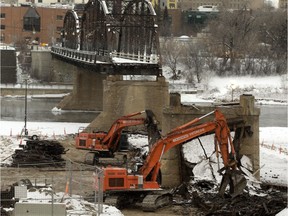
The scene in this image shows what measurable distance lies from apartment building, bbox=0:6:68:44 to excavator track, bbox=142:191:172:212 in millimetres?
92591

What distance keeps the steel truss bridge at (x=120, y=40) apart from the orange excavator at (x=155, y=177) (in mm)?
22917

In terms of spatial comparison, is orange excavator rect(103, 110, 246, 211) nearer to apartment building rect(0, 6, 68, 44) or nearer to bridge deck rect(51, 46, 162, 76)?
bridge deck rect(51, 46, 162, 76)

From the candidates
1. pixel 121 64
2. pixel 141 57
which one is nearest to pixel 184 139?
pixel 121 64

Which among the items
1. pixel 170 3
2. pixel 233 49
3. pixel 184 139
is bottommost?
pixel 233 49

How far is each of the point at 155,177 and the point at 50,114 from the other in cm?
4173

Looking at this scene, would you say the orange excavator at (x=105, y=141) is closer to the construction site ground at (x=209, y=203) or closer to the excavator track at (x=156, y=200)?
the construction site ground at (x=209, y=203)

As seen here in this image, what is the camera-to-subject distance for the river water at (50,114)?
64.5m

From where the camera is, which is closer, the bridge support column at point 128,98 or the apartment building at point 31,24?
the bridge support column at point 128,98

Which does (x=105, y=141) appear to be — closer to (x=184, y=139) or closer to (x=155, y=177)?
(x=184, y=139)

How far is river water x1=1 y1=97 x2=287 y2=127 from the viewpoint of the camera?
64.5m

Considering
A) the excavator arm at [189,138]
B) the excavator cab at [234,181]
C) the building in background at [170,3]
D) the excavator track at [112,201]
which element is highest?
the building in background at [170,3]

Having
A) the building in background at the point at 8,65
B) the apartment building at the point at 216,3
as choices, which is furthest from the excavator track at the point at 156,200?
the apartment building at the point at 216,3

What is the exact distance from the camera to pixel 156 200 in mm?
28484

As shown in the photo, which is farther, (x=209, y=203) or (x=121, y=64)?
(x=121, y=64)
